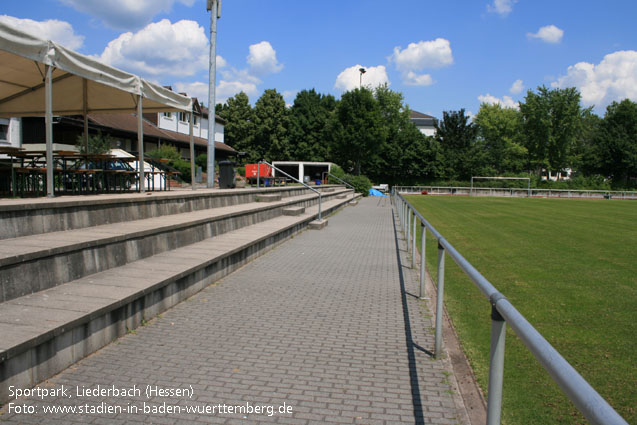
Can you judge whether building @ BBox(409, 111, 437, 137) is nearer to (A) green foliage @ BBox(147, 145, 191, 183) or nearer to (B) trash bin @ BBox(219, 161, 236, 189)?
(A) green foliage @ BBox(147, 145, 191, 183)

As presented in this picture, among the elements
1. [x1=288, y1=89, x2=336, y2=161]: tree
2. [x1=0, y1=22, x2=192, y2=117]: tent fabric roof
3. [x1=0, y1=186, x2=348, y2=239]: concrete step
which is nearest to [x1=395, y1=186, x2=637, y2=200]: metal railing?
[x1=288, y1=89, x2=336, y2=161]: tree

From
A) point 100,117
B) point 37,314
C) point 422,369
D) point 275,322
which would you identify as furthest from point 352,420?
point 100,117

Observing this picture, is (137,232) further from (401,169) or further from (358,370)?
(401,169)

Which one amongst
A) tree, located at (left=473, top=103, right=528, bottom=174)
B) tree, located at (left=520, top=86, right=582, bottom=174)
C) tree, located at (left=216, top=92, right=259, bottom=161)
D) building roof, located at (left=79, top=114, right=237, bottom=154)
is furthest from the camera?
tree, located at (left=473, top=103, right=528, bottom=174)

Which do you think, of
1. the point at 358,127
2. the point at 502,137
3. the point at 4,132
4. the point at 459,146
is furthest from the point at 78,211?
the point at 502,137

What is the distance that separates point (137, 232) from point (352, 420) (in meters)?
4.00

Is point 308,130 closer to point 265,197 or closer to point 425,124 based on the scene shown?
point 425,124

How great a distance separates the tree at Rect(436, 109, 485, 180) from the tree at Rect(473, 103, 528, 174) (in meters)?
7.16

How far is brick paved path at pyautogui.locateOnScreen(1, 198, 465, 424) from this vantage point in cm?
313

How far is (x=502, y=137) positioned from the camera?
3007 inches

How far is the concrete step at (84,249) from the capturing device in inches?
156

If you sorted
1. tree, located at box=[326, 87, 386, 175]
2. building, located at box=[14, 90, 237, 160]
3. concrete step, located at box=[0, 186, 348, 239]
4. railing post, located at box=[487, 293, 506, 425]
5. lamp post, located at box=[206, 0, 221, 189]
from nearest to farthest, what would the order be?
railing post, located at box=[487, 293, 506, 425]
concrete step, located at box=[0, 186, 348, 239]
lamp post, located at box=[206, 0, 221, 189]
building, located at box=[14, 90, 237, 160]
tree, located at box=[326, 87, 386, 175]

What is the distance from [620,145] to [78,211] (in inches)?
3071

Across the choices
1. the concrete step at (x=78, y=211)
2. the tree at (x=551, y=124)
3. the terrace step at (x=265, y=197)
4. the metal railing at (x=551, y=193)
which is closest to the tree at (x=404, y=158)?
the metal railing at (x=551, y=193)
